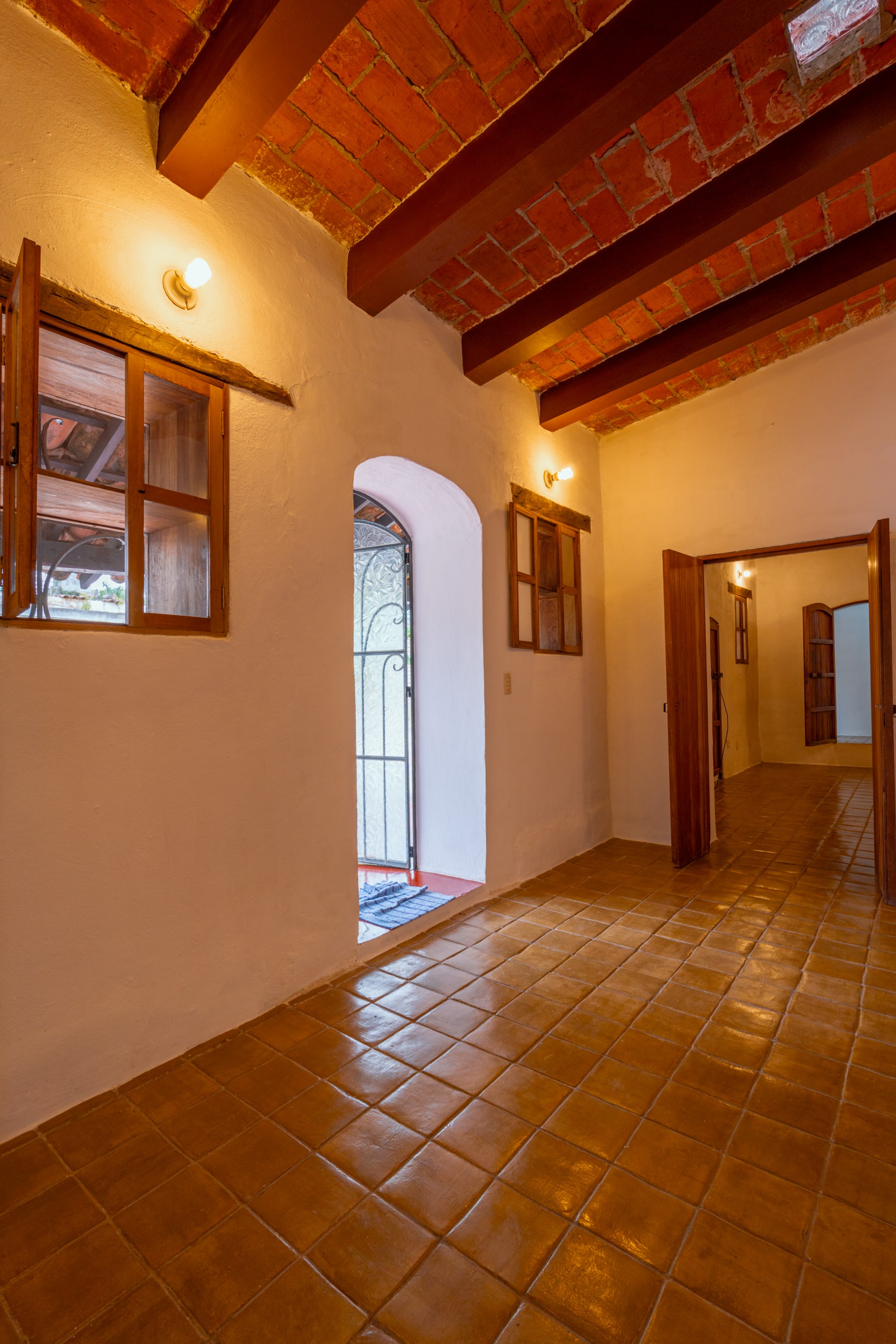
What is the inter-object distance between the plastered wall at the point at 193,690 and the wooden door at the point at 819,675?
7294 millimetres

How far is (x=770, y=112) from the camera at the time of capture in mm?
2633

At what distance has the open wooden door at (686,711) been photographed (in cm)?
446

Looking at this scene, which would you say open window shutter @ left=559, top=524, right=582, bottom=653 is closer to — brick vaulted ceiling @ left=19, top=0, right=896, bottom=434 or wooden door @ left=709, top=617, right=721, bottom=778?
brick vaulted ceiling @ left=19, top=0, right=896, bottom=434

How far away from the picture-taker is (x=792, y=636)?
8.94m

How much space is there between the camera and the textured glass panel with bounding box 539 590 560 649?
14.5ft

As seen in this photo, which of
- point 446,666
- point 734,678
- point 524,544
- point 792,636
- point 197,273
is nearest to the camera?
point 197,273

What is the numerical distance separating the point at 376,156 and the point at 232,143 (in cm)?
65

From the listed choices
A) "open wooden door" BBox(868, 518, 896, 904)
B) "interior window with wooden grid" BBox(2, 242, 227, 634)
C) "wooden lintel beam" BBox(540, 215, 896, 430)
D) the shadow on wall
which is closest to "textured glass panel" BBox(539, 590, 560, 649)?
the shadow on wall

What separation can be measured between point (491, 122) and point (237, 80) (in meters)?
1.01

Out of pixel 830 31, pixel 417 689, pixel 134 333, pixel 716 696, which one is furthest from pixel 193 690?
pixel 716 696

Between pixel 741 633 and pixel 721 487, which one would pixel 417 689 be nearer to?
pixel 721 487

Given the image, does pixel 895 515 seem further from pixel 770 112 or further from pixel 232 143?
pixel 232 143

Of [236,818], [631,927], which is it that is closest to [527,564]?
[631,927]

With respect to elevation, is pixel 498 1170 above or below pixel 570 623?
below
